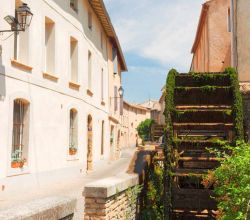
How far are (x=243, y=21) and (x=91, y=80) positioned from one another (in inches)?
287

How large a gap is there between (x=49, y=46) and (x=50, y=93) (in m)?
1.70

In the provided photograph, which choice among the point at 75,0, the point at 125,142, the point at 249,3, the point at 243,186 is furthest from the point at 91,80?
the point at 125,142

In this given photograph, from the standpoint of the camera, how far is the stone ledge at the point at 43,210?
122 inches

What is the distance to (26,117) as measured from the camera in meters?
10.9

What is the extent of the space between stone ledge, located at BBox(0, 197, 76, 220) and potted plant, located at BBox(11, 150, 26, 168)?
20.8 ft

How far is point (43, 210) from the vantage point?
3418mm

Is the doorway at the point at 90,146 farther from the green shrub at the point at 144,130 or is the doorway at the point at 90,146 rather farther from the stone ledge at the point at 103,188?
the green shrub at the point at 144,130

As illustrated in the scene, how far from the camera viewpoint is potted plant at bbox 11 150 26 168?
33.0 feet

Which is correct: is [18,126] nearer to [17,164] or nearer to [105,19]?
[17,164]

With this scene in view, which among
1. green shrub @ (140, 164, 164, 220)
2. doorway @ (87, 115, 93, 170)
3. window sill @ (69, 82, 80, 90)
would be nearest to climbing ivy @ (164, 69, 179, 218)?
green shrub @ (140, 164, 164, 220)

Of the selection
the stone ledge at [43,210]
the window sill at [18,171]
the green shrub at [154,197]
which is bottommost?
the green shrub at [154,197]

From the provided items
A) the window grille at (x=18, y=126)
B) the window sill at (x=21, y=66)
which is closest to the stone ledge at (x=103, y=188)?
the window grille at (x=18, y=126)

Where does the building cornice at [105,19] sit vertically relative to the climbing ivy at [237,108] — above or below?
above

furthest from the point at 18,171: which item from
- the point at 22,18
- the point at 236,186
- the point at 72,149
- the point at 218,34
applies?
the point at 218,34
